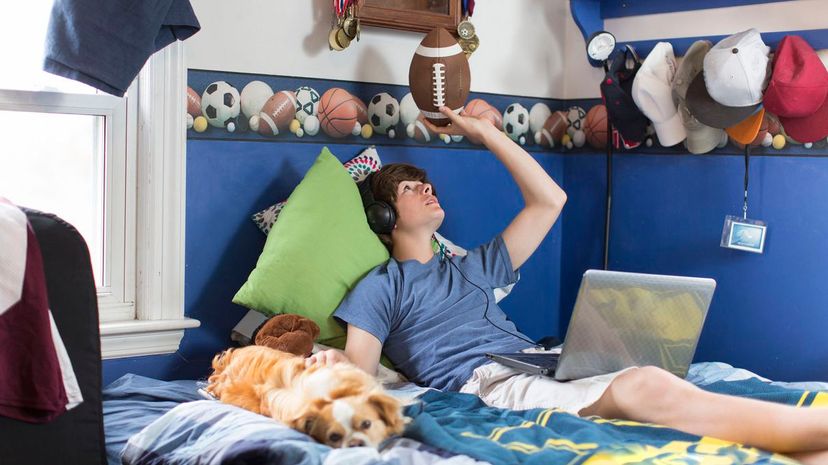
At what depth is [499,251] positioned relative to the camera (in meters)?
2.66

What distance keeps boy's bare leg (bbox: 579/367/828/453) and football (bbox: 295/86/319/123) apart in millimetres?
1186

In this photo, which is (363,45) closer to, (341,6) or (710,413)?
(341,6)

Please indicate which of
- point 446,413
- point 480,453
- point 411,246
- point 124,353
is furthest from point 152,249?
point 480,453

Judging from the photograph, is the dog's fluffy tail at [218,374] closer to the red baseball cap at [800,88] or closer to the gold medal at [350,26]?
the gold medal at [350,26]

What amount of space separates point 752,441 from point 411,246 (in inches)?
43.5

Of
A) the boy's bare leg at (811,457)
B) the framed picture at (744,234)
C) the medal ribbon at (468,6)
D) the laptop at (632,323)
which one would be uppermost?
the medal ribbon at (468,6)

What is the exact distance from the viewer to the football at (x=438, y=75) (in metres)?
2.68

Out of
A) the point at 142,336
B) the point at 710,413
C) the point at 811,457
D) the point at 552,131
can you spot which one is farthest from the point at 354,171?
the point at 811,457

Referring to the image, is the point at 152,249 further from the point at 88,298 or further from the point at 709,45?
the point at 709,45

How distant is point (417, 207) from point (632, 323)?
2.45ft

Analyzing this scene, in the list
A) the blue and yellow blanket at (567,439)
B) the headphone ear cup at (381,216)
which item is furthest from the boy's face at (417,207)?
the blue and yellow blanket at (567,439)

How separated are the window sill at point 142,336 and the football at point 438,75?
34.0 inches

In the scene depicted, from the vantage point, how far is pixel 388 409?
69.3 inches

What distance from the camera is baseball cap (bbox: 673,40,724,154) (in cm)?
286
